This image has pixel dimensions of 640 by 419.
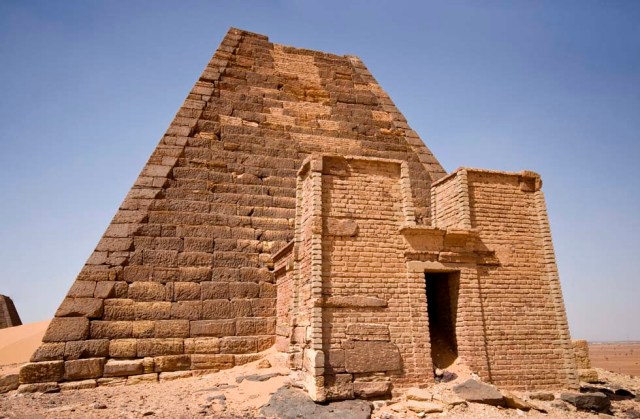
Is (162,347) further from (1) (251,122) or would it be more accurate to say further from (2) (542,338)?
(2) (542,338)

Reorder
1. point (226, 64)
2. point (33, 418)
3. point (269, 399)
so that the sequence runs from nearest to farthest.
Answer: point (33, 418) < point (269, 399) < point (226, 64)

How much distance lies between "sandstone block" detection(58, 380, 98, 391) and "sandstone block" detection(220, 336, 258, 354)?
91.6 inches

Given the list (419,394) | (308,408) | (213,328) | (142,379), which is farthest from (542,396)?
(142,379)

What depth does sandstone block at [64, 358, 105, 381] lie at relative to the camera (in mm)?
7723

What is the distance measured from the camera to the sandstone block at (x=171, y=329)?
8.41 m

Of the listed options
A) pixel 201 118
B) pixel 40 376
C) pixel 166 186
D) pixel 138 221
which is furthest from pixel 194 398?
pixel 201 118

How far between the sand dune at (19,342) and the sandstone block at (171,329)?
9.43 m

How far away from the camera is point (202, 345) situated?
8.54 metres

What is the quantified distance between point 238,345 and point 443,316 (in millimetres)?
4105

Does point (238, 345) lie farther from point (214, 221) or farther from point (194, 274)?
point (214, 221)

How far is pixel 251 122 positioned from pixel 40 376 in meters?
7.17

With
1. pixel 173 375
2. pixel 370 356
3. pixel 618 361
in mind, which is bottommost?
pixel 618 361

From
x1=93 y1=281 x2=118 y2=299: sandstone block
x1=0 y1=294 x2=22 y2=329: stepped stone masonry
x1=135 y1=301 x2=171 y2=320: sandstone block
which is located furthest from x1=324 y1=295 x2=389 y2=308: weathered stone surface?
x1=0 y1=294 x2=22 y2=329: stepped stone masonry

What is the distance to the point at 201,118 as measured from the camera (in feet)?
35.3
